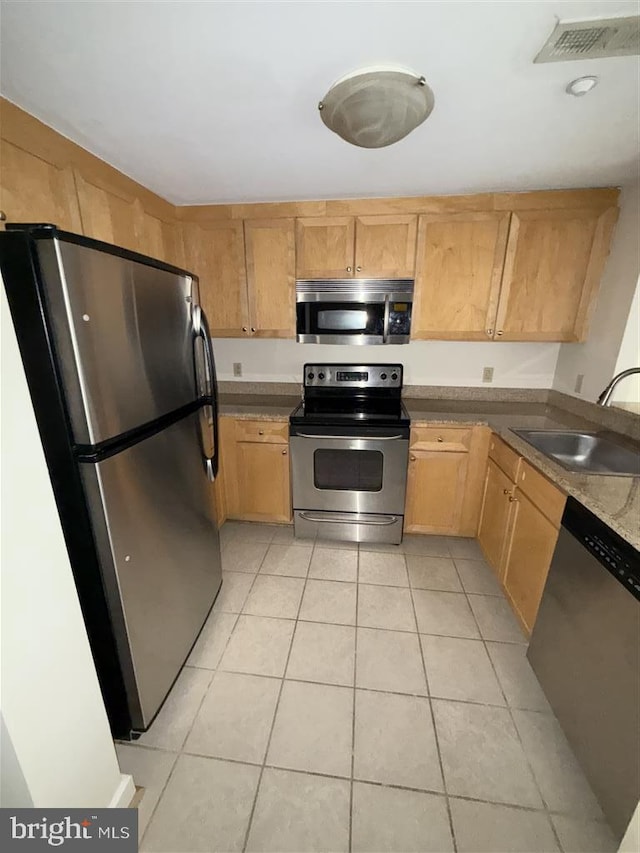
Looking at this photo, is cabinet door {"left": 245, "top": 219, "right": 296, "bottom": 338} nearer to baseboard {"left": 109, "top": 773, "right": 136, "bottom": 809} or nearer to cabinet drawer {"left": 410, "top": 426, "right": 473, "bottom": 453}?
cabinet drawer {"left": 410, "top": 426, "right": 473, "bottom": 453}

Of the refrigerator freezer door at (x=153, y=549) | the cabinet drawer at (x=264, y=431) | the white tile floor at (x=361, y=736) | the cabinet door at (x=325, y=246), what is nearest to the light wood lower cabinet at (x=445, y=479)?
the white tile floor at (x=361, y=736)

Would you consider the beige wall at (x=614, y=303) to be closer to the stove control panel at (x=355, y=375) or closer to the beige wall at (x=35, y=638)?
the stove control panel at (x=355, y=375)

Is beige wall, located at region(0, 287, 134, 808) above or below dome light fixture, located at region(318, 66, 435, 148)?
below

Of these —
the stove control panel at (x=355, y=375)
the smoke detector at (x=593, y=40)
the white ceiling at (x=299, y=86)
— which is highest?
the white ceiling at (x=299, y=86)

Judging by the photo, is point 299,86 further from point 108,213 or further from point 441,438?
point 441,438

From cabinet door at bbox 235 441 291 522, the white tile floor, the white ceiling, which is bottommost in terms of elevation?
the white tile floor

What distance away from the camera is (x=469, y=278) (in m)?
2.24

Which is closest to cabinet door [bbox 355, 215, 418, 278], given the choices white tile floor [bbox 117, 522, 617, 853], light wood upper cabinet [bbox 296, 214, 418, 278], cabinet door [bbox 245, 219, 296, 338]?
light wood upper cabinet [bbox 296, 214, 418, 278]

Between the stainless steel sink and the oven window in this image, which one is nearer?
the stainless steel sink

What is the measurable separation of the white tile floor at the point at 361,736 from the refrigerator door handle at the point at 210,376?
0.85 m

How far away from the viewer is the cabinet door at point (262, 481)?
2414mm

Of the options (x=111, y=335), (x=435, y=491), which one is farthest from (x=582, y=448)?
(x=111, y=335)

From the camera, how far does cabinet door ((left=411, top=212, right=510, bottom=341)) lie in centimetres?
216

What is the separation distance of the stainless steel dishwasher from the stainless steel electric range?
3.40 ft
